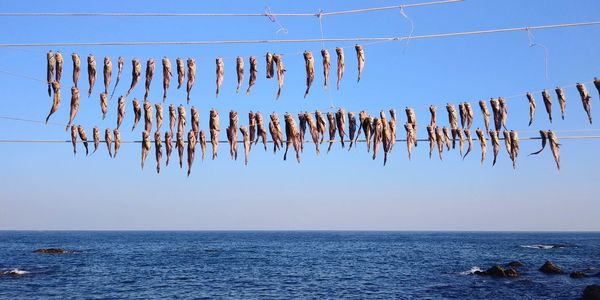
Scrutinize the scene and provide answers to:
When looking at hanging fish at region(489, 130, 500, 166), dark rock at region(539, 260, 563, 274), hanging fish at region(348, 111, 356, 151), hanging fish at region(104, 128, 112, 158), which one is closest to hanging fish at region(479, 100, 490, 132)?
hanging fish at region(489, 130, 500, 166)

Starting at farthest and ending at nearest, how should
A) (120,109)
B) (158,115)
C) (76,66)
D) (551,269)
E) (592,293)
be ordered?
(551,269) < (592,293) < (158,115) < (120,109) < (76,66)

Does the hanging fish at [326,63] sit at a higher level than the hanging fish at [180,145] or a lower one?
higher

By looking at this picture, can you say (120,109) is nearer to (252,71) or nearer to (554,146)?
(252,71)

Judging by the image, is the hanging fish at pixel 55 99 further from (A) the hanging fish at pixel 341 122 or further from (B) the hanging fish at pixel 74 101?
(A) the hanging fish at pixel 341 122

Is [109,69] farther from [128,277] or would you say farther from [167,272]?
[167,272]

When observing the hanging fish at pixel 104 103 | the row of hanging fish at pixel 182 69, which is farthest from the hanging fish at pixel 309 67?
the hanging fish at pixel 104 103

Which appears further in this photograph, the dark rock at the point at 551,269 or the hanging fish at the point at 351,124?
the dark rock at the point at 551,269

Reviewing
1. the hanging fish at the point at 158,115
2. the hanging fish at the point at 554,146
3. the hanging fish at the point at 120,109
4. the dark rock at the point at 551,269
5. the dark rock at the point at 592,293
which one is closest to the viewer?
the hanging fish at the point at 120,109

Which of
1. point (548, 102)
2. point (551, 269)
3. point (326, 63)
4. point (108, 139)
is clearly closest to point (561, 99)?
point (548, 102)

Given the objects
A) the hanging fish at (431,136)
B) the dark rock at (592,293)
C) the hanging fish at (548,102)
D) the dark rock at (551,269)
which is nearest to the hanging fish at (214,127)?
the hanging fish at (431,136)

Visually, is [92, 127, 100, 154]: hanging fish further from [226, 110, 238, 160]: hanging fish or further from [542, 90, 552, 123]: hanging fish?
[542, 90, 552, 123]: hanging fish

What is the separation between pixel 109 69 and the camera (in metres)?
15.6

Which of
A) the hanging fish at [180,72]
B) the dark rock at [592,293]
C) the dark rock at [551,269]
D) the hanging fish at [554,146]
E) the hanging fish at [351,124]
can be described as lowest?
the dark rock at [551,269]

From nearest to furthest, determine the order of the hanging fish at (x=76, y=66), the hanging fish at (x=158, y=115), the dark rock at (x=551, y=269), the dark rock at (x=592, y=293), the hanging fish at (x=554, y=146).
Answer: the hanging fish at (x=76, y=66) → the hanging fish at (x=158, y=115) → the hanging fish at (x=554, y=146) → the dark rock at (x=592, y=293) → the dark rock at (x=551, y=269)
